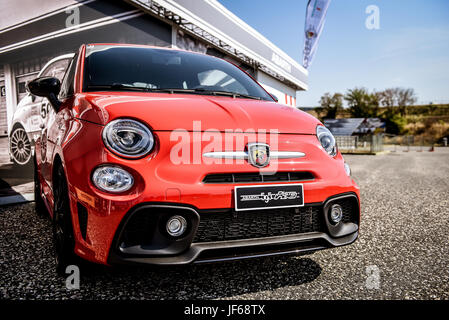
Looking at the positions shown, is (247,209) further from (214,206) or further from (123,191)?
(123,191)

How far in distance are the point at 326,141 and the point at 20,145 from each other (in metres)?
4.77

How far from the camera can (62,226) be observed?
191 centimetres

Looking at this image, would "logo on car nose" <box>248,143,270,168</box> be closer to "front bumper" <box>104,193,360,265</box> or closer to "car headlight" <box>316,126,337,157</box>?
"front bumper" <box>104,193,360,265</box>

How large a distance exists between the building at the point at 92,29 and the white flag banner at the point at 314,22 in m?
6.71

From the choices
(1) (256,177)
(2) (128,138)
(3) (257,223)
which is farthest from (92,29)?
(3) (257,223)

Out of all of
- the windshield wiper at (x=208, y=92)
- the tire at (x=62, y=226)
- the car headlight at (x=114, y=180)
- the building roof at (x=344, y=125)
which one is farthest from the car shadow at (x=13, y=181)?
the building roof at (x=344, y=125)

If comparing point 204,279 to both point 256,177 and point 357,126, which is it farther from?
point 357,126

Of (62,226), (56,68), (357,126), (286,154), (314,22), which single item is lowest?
(62,226)

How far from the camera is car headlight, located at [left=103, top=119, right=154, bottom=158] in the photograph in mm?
1587

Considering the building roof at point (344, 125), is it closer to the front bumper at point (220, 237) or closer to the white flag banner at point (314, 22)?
the white flag banner at point (314, 22)

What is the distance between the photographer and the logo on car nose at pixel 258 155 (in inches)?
68.1

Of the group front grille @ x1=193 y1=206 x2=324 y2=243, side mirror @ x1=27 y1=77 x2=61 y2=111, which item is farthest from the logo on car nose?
side mirror @ x1=27 y1=77 x2=61 y2=111

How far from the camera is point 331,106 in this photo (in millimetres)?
60719
